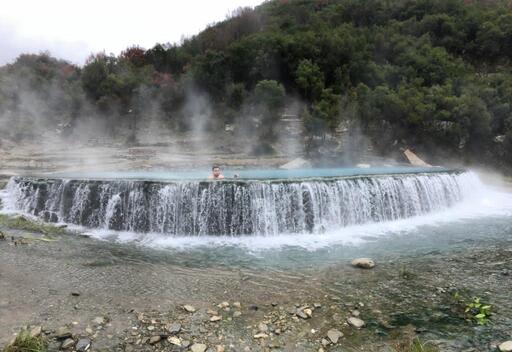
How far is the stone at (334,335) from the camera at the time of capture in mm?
Answer: 4090

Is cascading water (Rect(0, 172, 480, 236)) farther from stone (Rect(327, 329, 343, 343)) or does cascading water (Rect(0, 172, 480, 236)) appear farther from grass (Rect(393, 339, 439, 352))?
grass (Rect(393, 339, 439, 352))

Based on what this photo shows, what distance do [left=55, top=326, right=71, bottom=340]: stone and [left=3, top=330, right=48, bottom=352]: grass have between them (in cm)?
18

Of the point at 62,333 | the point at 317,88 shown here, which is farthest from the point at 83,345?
the point at 317,88

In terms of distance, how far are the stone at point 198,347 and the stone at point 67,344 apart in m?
1.32

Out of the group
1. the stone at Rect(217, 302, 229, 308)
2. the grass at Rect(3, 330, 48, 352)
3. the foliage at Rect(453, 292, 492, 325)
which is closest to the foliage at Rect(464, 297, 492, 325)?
the foliage at Rect(453, 292, 492, 325)

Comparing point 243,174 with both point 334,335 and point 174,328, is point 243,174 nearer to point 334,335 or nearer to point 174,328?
point 174,328

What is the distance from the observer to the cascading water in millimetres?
9914

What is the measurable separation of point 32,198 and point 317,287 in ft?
34.1

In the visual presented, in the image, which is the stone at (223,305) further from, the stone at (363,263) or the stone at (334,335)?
the stone at (363,263)

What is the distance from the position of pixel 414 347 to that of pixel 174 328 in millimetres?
2719

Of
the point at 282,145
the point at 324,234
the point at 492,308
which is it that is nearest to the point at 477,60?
the point at 282,145

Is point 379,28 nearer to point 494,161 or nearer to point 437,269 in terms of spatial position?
point 494,161

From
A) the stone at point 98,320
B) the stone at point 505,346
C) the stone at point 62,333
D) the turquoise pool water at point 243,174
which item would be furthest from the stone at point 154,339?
the turquoise pool water at point 243,174

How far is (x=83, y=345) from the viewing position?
384cm
